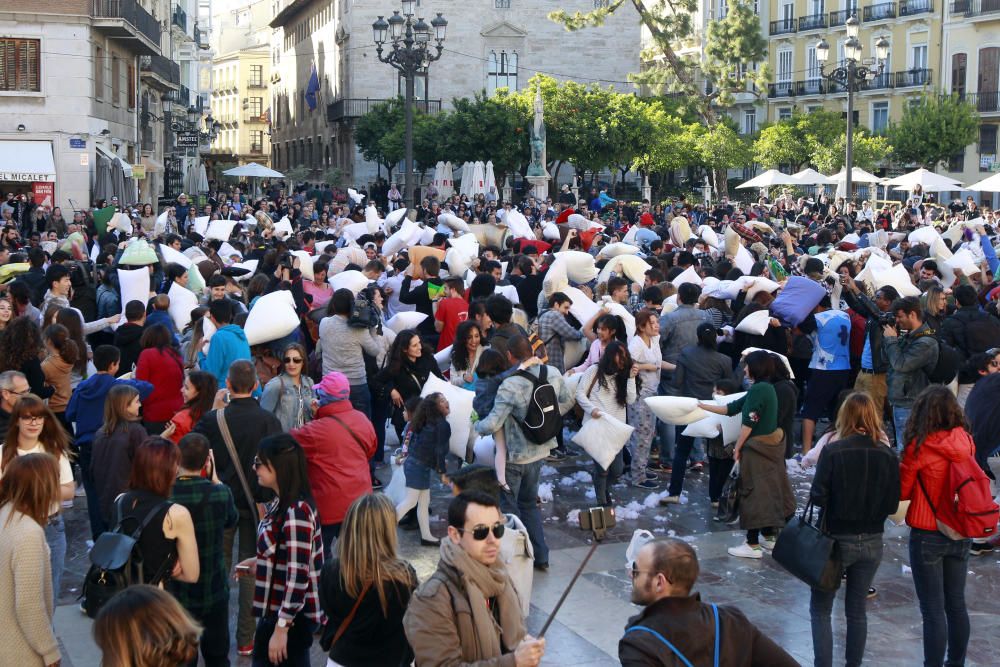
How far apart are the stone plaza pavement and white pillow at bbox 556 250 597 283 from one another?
2.72 meters

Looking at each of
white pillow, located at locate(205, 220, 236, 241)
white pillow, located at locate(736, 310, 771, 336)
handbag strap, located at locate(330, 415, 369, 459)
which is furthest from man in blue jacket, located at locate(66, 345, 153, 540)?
white pillow, located at locate(205, 220, 236, 241)

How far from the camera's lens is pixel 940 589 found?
6.09 metres

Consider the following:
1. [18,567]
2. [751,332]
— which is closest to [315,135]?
[751,332]

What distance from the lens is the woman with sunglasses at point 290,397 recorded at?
24.7 feet

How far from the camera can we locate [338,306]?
942 centimetres

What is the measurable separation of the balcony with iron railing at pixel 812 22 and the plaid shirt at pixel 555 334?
47.5 m

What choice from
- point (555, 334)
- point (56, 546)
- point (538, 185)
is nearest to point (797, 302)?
point (555, 334)

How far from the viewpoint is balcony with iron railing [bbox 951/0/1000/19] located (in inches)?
1825

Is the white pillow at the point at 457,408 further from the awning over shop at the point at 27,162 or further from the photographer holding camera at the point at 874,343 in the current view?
the awning over shop at the point at 27,162

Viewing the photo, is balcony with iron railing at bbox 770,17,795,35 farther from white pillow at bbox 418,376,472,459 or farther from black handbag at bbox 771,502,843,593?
black handbag at bbox 771,502,843,593

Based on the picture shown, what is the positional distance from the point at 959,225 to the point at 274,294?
34.3ft

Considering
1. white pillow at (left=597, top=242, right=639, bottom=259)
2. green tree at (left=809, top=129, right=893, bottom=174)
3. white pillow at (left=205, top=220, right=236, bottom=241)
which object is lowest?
white pillow at (left=597, top=242, right=639, bottom=259)

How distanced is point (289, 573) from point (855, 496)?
2.63m

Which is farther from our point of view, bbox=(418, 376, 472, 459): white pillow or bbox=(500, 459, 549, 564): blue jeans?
bbox=(418, 376, 472, 459): white pillow
